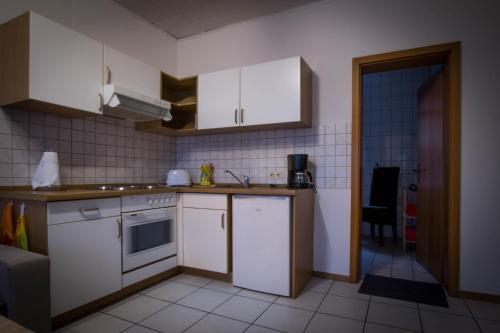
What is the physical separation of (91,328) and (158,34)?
286cm

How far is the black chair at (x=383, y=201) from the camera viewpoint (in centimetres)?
375

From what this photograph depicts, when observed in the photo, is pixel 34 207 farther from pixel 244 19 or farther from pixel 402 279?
pixel 402 279

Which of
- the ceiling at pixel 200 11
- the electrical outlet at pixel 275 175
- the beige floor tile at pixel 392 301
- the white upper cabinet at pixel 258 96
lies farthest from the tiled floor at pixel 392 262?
the ceiling at pixel 200 11

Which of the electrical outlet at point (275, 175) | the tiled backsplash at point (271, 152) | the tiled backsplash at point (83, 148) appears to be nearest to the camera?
the tiled backsplash at point (83, 148)

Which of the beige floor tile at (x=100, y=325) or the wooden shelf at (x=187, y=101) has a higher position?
the wooden shelf at (x=187, y=101)

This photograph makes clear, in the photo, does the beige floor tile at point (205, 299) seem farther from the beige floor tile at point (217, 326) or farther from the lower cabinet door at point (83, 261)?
the lower cabinet door at point (83, 261)

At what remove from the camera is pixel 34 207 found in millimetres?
1679

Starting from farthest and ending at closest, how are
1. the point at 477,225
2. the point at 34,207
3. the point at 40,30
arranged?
1. the point at 477,225
2. the point at 40,30
3. the point at 34,207

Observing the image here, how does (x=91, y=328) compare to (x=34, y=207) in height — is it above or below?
below

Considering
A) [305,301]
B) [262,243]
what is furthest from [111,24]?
[305,301]

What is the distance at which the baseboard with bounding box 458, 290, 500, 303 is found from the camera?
2.06 m

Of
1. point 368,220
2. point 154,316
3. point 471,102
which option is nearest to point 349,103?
point 471,102

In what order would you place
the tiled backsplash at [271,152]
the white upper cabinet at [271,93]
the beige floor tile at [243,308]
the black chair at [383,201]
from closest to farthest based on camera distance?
the beige floor tile at [243,308]
the white upper cabinet at [271,93]
the tiled backsplash at [271,152]
the black chair at [383,201]

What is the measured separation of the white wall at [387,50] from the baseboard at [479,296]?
4 centimetres
